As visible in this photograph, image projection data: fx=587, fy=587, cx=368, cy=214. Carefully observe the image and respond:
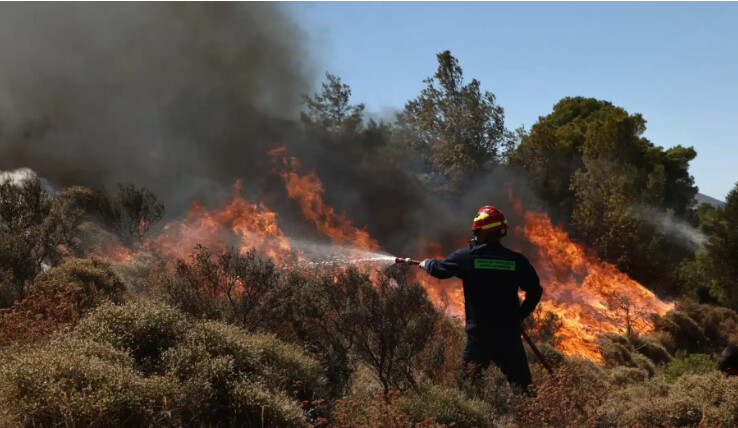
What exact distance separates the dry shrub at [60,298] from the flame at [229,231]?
973 cm

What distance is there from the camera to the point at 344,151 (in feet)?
95.6

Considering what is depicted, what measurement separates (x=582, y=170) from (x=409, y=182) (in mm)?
8631

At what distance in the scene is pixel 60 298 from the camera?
755 cm

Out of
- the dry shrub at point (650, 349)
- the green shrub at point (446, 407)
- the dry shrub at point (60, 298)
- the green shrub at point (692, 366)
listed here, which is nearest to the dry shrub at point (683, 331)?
the dry shrub at point (650, 349)

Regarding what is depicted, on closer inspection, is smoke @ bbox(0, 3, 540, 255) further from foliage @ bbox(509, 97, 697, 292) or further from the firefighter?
the firefighter

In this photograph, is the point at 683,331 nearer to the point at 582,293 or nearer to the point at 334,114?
the point at 582,293

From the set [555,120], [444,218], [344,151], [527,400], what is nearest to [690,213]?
[555,120]

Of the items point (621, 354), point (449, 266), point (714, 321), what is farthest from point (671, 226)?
point (449, 266)

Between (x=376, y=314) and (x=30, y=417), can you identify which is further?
(x=376, y=314)

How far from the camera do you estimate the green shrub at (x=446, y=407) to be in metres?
5.31

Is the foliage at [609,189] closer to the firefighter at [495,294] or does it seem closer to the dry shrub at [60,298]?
the firefighter at [495,294]

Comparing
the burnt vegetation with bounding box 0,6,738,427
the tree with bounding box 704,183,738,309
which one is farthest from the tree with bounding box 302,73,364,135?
the tree with bounding box 704,183,738,309

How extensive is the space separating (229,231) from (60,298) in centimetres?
1451

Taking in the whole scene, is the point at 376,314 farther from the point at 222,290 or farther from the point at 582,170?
the point at 582,170
